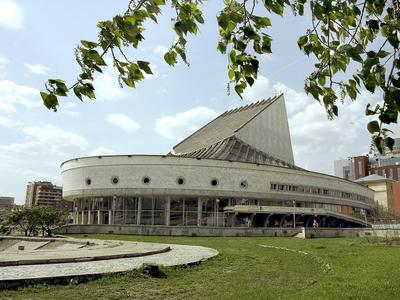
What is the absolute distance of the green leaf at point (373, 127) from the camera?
4074mm

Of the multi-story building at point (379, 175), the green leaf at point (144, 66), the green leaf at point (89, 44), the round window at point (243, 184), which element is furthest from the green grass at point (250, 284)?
the multi-story building at point (379, 175)

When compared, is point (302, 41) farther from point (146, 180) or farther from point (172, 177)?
point (146, 180)

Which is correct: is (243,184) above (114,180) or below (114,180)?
below

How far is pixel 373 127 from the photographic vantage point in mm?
4090

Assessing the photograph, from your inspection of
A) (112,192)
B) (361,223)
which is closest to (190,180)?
(112,192)

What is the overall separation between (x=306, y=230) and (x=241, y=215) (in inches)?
639

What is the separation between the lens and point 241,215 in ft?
189

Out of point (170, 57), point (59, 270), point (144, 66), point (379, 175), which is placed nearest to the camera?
point (144, 66)

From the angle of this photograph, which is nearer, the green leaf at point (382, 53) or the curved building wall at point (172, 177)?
the green leaf at point (382, 53)

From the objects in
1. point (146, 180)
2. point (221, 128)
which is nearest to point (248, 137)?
point (221, 128)

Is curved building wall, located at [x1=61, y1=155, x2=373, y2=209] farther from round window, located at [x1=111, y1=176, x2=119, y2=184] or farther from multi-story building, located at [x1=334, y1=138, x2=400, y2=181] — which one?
multi-story building, located at [x1=334, y1=138, x2=400, y2=181]

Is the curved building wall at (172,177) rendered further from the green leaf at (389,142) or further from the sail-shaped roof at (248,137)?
the green leaf at (389,142)

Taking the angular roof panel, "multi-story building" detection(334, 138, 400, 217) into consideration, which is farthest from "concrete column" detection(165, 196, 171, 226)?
"multi-story building" detection(334, 138, 400, 217)

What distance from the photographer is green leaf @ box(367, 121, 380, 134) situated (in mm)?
4074
